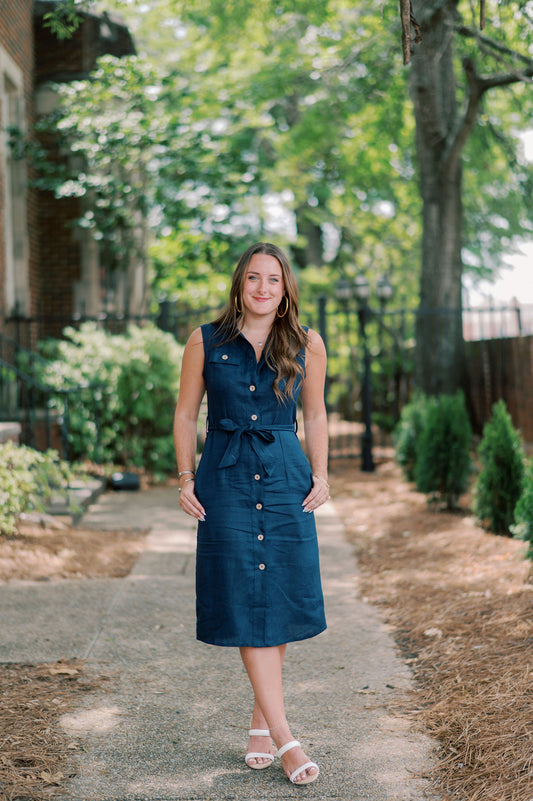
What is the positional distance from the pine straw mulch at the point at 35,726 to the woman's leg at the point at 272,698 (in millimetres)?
739

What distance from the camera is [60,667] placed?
3.74 metres

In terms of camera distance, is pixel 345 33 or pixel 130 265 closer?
pixel 345 33

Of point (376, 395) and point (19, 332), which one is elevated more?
point (19, 332)

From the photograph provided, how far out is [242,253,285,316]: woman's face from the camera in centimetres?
288

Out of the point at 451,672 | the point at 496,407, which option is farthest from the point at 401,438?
the point at 451,672

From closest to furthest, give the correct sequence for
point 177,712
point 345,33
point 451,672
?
point 177,712 → point 451,672 → point 345,33

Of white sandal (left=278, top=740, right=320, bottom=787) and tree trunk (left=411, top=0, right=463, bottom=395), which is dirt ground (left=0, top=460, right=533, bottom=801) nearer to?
white sandal (left=278, top=740, right=320, bottom=787)

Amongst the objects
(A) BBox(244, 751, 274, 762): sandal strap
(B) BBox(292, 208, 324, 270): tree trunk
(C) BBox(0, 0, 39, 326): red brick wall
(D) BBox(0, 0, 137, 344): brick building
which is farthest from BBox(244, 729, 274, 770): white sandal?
(B) BBox(292, 208, 324, 270): tree trunk

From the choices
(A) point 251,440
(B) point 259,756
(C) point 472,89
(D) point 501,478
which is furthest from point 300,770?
(C) point 472,89

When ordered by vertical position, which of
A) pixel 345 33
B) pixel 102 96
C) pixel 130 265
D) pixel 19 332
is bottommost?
pixel 19 332

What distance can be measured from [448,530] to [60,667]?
3.81m

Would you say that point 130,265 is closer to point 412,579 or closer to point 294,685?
point 412,579

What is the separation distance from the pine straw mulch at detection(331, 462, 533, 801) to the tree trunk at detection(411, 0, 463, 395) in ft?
13.5

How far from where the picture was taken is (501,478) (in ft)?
20.8
